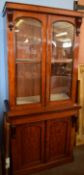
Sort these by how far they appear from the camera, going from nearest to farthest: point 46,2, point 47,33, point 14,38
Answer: point 14,38 → point 47,33 → point 46,2

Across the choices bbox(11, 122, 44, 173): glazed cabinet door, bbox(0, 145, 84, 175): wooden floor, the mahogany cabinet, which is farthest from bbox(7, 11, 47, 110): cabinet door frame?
bbox(0, 145, 84, 175): wooden floor

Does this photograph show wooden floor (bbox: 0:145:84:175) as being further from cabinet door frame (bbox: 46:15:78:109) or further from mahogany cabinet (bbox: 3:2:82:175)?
cabinet door frame (bbox: 46:15:78:109)

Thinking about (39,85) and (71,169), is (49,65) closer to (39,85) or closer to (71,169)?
(39,85)

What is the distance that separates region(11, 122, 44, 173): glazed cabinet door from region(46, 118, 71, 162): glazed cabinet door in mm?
97

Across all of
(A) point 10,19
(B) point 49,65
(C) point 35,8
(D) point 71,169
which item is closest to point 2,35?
(A) point 10,19

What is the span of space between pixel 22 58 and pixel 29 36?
0.84 ft

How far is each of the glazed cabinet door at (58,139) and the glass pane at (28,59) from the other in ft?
1.33

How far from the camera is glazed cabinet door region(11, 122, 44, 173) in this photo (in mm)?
2027

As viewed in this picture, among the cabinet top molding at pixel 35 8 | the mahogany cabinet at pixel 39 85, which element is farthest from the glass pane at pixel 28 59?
the cabinet top molding at pixel 35 8

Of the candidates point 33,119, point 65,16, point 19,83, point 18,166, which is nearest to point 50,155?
point 18,166

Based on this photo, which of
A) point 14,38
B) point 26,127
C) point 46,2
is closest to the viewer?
point 14,38

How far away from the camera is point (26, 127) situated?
6.70 ft

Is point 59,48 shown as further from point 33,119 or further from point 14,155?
point 14,155

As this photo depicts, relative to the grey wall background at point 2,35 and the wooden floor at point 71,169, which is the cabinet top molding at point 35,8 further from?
the wooden floor at point 71,169
